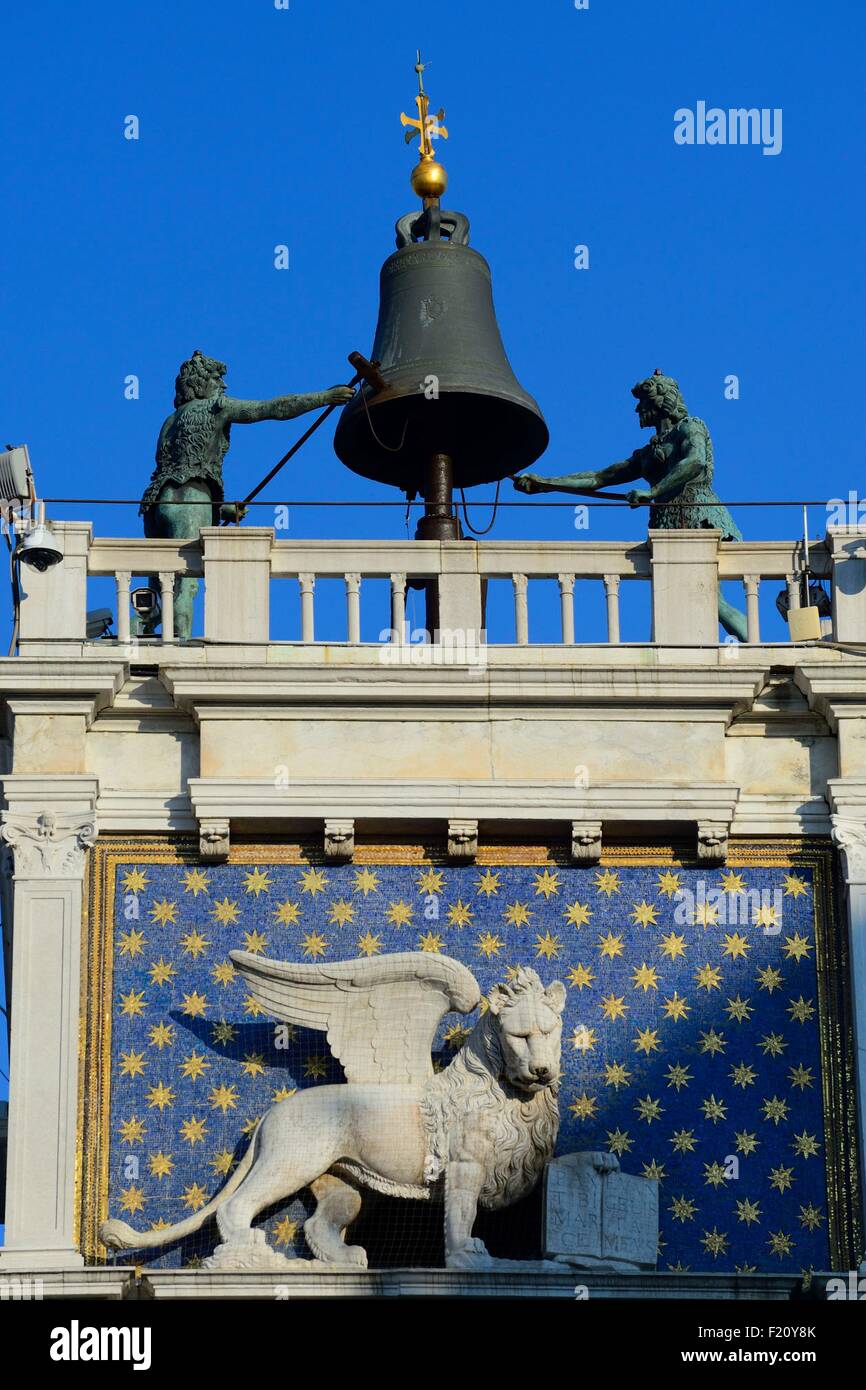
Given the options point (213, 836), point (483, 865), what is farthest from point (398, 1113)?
point (213, 836)

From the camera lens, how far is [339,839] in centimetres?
2312

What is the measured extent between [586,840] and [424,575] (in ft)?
6.35

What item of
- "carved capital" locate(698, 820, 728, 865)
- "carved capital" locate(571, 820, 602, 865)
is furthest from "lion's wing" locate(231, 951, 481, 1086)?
"carved capital" locate(698, 820, 728, 865)

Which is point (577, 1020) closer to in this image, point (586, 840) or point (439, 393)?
point (586, 840)

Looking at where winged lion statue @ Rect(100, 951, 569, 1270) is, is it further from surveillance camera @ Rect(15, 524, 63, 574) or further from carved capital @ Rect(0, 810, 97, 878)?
surveillance camera @ Rect(15, 524, 63, 574)

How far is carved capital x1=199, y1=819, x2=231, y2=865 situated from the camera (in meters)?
23.1

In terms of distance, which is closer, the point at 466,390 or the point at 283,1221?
the point at 283,1221

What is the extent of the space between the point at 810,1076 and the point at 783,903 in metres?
1.04

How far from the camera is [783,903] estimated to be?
23328 mm

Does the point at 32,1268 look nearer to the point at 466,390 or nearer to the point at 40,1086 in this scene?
the point at 40,1086

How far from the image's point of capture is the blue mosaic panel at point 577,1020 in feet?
74.2

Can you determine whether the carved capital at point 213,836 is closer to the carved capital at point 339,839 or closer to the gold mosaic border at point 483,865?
the gold mosaic border at point 483,865
